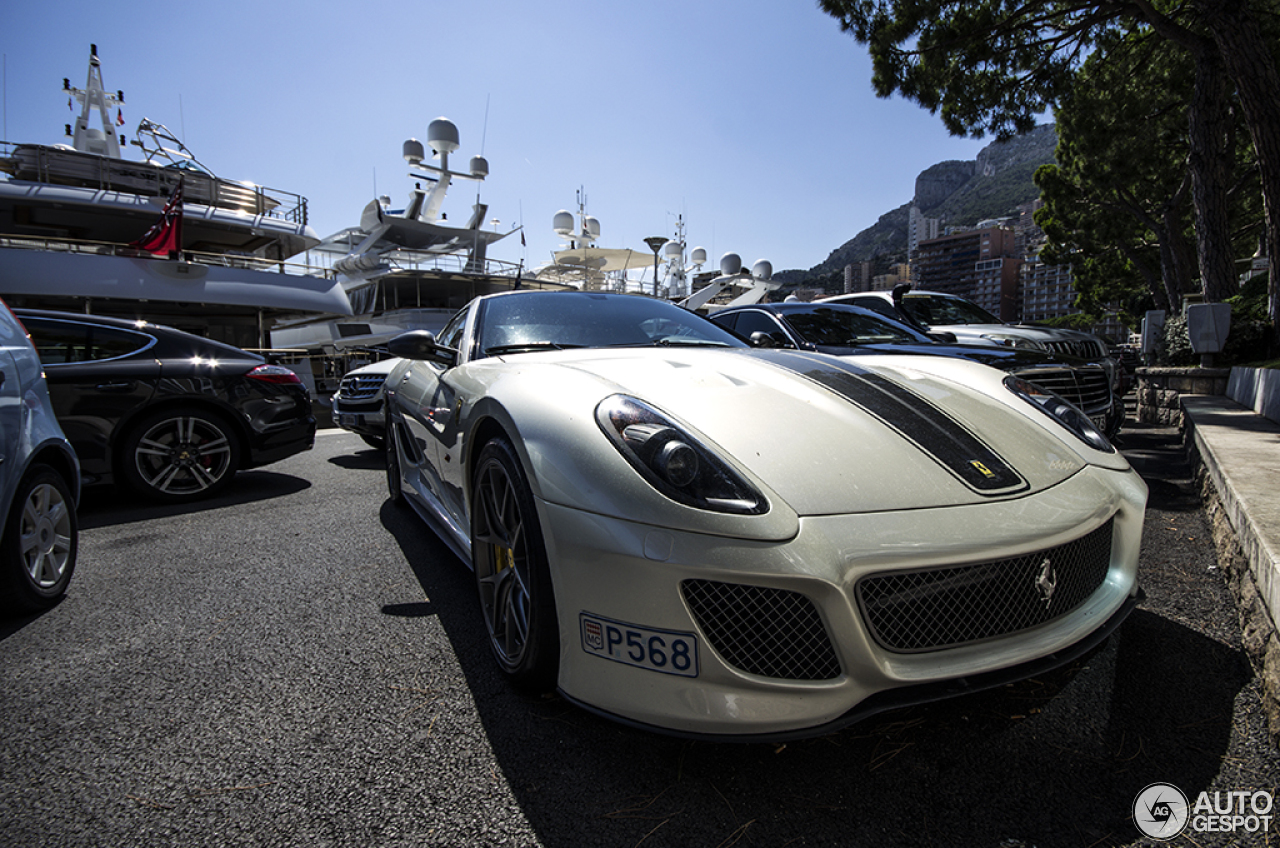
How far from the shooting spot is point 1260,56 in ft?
24.2

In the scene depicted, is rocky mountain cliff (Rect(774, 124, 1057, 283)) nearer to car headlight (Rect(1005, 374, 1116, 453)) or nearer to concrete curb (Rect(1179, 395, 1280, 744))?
concrete curb (Rect(1179, 395, 1280, 744))

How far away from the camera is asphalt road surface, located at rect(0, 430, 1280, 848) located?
50.1 inches

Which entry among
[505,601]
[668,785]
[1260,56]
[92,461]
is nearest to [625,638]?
[668,785]

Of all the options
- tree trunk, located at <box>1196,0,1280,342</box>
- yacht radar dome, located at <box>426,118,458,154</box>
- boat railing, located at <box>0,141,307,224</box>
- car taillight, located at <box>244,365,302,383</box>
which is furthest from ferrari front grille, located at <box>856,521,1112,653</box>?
yacht radar dome, located at <box>426,118,458,154</box>

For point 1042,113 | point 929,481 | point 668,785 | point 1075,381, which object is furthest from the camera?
point 1042,113

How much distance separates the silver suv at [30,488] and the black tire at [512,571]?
168 centimetres

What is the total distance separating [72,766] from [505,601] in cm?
104

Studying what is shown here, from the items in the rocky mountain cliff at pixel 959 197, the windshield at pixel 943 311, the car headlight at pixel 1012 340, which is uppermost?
the rocky mountain cliff at pixel 959 197

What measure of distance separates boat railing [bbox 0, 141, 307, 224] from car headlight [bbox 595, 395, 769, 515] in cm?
2074

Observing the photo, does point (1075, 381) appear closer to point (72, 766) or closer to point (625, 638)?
point (625, 638)

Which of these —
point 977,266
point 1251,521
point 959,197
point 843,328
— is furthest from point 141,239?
point 959,197

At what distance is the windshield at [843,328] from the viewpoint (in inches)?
202

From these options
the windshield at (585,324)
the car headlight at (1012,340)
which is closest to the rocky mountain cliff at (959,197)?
the car headlight at (1012,340)

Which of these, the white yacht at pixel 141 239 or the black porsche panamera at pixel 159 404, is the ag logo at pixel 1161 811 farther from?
the white yacht at pixel 141 239
